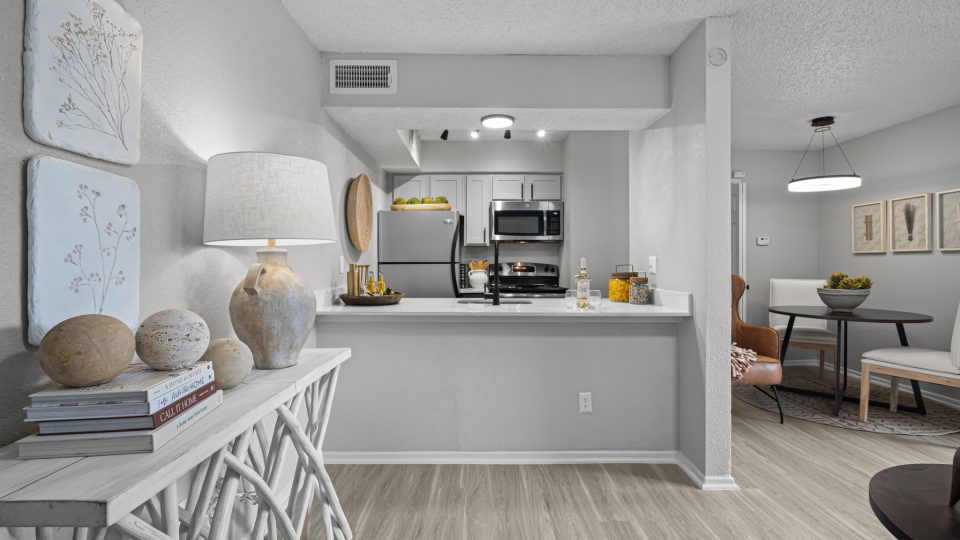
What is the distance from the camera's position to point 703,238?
2.34 m

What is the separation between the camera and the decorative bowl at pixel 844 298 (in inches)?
140

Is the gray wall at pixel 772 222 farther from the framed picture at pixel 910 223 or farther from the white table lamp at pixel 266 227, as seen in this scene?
the white table lamp at pixel 266 227

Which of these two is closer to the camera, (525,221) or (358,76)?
(358,76)

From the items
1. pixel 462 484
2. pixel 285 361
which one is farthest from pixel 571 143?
pixel 285 361

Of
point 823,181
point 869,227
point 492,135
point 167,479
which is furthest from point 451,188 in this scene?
point 167,479

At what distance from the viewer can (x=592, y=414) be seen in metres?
2.64

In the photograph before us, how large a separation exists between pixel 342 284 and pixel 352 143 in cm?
105

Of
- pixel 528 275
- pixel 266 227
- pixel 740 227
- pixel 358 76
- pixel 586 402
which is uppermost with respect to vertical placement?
pixel 358 76

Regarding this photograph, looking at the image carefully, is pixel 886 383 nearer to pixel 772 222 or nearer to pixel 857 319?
pixel 857 319

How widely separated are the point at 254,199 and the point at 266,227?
3.6 inches

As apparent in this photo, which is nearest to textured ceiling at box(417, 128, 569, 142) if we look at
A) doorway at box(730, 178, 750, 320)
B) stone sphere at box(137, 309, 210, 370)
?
doorway at box(730, 178, 750, 320)

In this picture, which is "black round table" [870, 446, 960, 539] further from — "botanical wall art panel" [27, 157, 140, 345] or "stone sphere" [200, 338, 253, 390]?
"botanical wall art panel" [27, 157, 140, 345]

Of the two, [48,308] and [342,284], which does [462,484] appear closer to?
[342,284]

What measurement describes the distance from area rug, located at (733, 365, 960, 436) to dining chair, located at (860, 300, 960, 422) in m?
0.12
